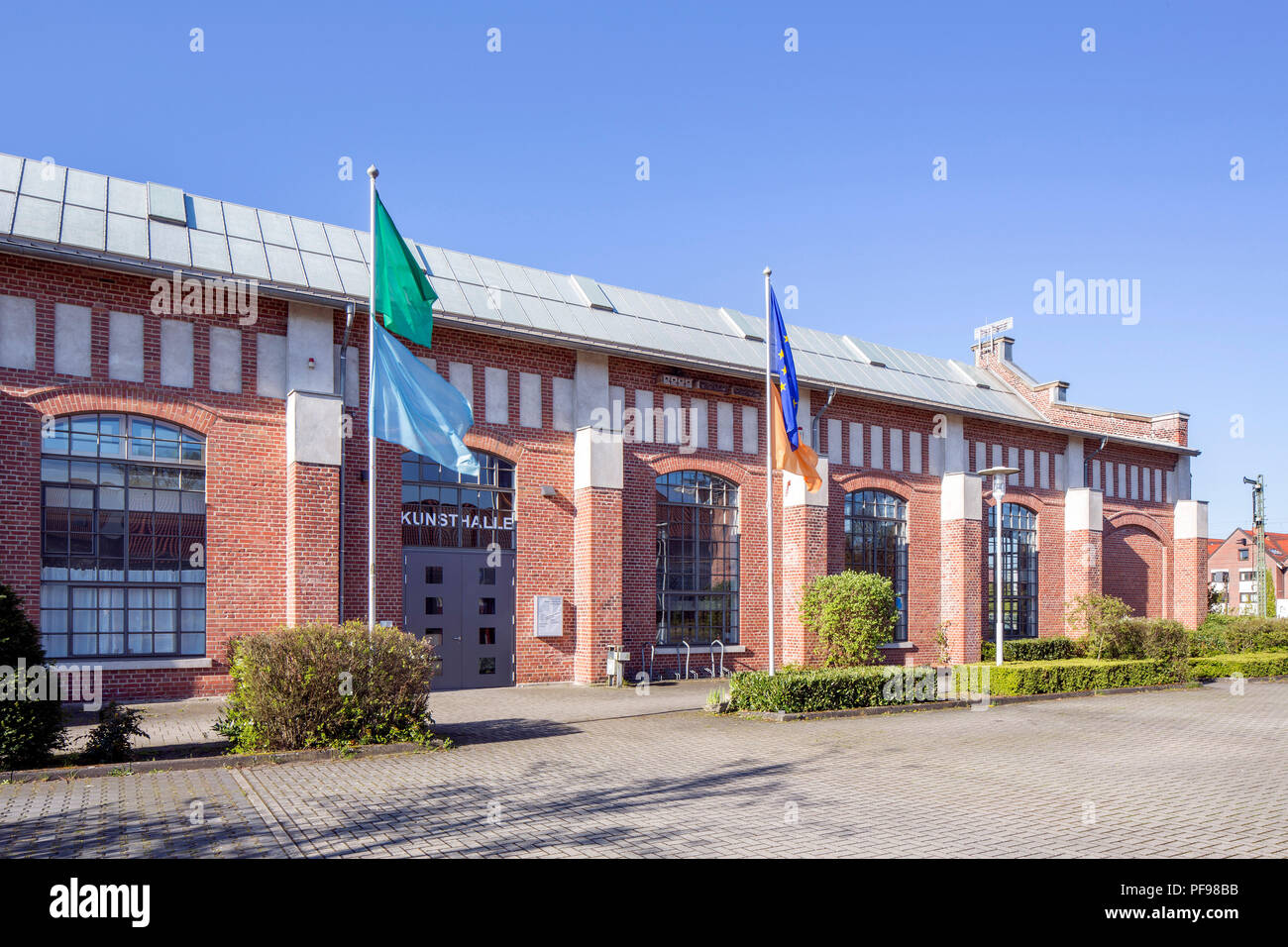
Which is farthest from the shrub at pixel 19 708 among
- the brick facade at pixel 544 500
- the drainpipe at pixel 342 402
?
the drainpipe at pixel 342 402

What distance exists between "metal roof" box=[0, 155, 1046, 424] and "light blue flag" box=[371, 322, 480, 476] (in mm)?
5095

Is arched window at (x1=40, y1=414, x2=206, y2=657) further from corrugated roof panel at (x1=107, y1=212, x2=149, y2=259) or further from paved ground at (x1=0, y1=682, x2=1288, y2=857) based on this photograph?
paved ground at (x1=0, y1=682, x2=1288, y2=857)

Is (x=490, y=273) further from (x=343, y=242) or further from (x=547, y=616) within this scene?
(x=547, y=616)

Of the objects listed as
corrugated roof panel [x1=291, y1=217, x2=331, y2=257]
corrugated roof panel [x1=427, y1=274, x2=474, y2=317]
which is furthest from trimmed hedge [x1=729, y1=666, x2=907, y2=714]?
corrugated roof panel [x1=291, y1=217, x2=331, y2=257]

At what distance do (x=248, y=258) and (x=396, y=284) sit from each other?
6942 millimetres

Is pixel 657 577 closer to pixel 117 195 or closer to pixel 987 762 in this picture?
pixel 987 762

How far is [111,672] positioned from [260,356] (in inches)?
226

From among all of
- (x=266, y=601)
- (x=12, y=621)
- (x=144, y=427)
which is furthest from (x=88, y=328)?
(x=12, y=621)

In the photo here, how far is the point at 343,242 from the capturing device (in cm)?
2003

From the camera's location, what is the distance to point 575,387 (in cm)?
1995

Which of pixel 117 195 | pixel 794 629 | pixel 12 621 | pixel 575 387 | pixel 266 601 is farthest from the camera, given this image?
pixel 794 629

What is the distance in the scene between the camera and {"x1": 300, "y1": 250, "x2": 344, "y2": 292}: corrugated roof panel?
18156 mm

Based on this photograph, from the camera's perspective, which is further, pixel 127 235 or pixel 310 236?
pixel 310 236

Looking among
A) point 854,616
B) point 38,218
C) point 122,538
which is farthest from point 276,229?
point 854,616
